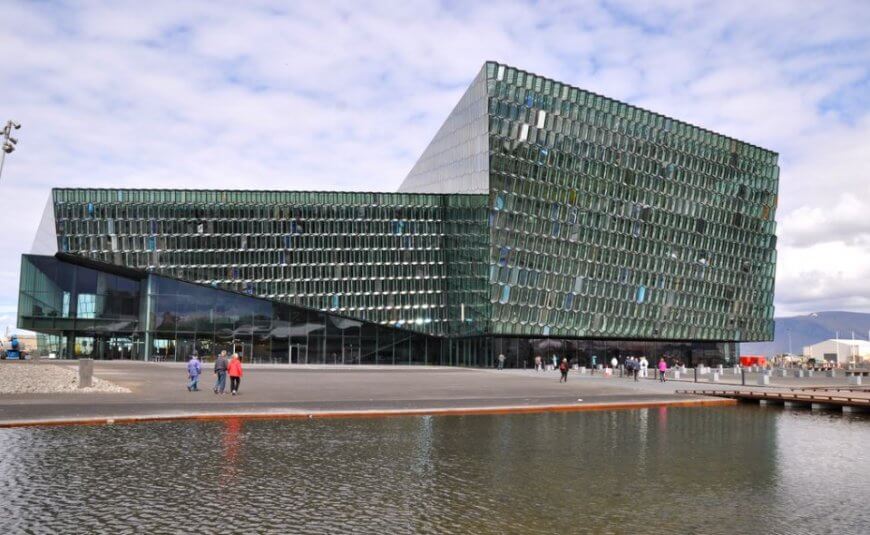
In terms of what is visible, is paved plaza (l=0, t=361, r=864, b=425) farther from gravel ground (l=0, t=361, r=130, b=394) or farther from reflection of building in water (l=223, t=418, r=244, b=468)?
reflection of building in water (l=223, t=418, r=244, b=468)

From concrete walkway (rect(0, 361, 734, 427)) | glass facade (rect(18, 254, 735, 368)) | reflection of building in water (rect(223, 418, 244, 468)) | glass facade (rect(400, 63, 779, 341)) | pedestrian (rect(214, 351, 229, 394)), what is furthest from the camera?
glass facade (rect(18, 254, 735, 368))

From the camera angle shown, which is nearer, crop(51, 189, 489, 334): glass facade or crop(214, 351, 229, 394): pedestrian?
crop(214, 351, 229, 394): pedestrian

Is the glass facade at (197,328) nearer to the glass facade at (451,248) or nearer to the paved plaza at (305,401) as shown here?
the glass facade at (451,248)

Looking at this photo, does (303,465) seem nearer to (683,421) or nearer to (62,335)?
(683,421)

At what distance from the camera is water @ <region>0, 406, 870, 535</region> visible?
11188 millimetres

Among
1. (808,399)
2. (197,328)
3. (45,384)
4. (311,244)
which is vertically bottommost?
(808,399)

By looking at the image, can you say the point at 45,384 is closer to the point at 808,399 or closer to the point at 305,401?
the point at 305,401

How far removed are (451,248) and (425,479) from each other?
67841 mm

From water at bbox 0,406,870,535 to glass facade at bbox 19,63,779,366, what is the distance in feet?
180

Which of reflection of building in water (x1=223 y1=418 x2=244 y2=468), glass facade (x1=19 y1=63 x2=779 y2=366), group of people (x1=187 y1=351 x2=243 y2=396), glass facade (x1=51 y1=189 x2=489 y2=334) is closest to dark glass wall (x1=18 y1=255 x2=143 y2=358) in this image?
glass facade (x1=19 y1=63 x2=779 y2=366)

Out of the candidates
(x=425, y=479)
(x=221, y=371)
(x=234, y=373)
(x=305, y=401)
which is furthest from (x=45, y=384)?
(x=425, y=479)

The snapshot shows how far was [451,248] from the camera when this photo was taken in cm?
8194

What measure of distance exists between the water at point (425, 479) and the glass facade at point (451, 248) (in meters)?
54.9

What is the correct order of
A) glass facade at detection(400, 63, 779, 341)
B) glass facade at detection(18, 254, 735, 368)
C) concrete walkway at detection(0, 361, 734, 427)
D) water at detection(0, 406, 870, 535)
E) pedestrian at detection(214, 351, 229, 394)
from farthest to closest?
glass facade at detection(18, 254, 735, 368) < glass facade at detection(400, 63, 779, 341) < pedestrian at detection(214, 351, 229, 394) < concrete walkway at detection(0, 361, 734, 427) < water at detection(0, 406, 870, 535)
